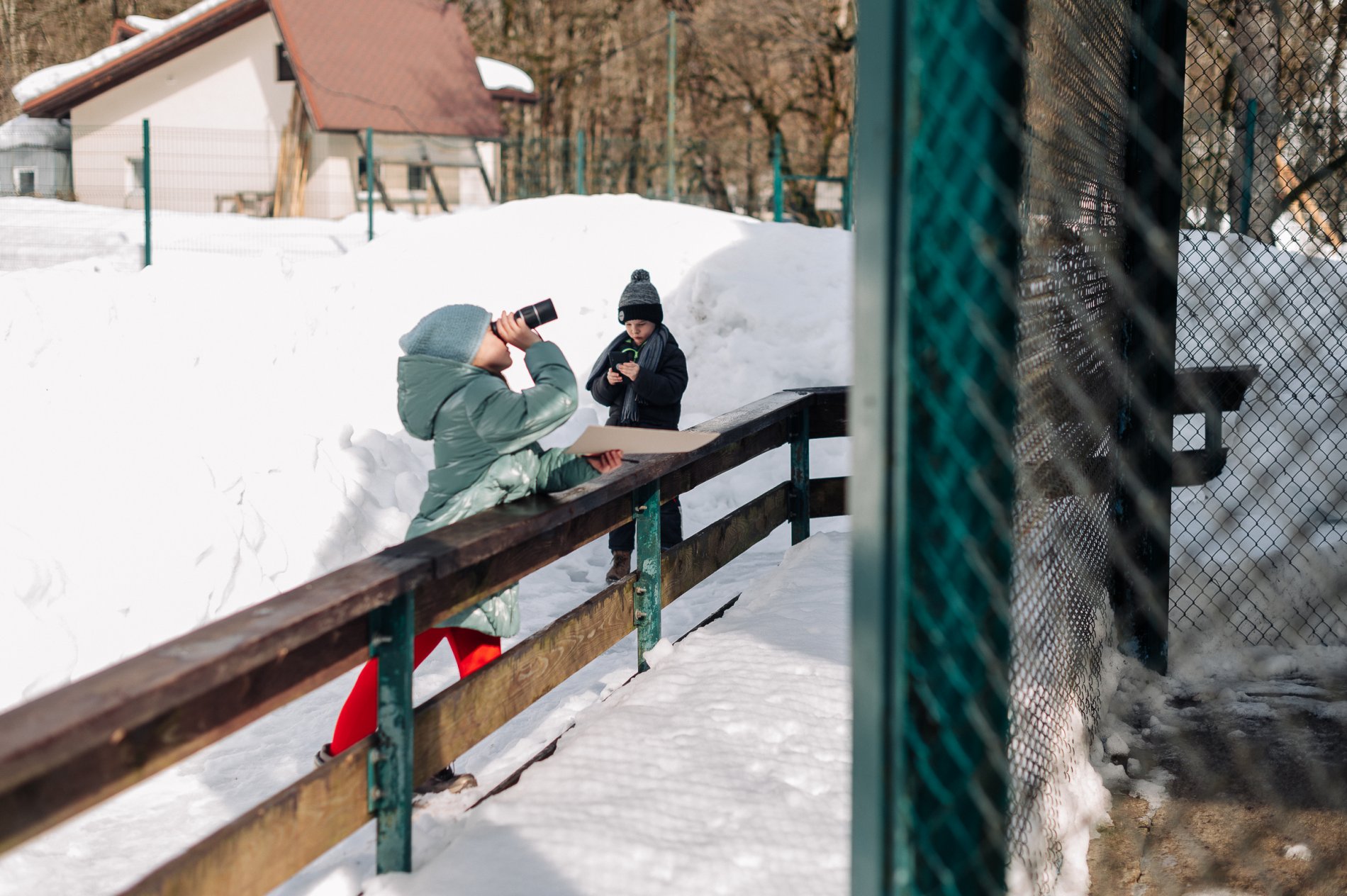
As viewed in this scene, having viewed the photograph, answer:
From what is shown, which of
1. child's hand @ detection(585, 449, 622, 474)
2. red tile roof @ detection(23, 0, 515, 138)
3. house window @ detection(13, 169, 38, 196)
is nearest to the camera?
child's hand @ detection(585, 449, 622, 474)

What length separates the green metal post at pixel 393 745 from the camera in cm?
297

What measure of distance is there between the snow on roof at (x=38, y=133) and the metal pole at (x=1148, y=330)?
87.5 feet

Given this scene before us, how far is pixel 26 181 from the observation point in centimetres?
2267

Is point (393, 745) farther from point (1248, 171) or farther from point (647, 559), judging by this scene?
point (1248, 171)

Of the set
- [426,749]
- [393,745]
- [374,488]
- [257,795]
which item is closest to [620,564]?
[374,488]

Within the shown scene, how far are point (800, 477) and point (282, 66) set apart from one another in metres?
23.2

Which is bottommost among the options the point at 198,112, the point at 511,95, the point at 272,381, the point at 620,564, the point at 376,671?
the point at 620,564

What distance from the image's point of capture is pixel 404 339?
11.8ft

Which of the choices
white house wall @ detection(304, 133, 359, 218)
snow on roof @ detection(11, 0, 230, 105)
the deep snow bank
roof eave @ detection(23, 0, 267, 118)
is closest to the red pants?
the deep snow bank

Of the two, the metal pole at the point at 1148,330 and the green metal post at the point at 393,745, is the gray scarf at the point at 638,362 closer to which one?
the metal pole at the point at 1148,330

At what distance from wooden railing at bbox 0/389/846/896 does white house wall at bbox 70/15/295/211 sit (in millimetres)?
23208

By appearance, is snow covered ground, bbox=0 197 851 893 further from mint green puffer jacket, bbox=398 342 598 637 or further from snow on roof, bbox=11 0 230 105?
snow on roof, bbox=11 0 230 105

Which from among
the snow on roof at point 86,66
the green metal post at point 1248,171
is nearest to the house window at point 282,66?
the snow on roof at point 86,66

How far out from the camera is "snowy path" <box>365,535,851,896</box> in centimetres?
294
